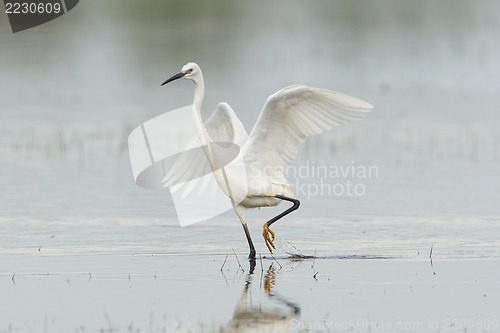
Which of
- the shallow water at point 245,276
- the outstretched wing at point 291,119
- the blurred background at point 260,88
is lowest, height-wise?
→ the blurred background at point 260,88

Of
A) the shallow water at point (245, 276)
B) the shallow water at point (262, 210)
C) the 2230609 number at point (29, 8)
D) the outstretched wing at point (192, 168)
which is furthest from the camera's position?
the 2230609 number at point (29, 8)

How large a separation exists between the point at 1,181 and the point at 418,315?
8860 millimetres

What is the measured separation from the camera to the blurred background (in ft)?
45.5

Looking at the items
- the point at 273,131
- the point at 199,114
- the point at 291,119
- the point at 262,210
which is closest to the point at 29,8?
the point at 262,210

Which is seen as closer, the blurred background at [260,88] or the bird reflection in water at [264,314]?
the bird reflection in water at [264,314]

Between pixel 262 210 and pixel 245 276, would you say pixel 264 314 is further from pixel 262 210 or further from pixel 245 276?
pixel 262 210

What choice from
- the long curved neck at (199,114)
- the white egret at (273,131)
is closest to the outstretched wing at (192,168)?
the white egret at (273,131)

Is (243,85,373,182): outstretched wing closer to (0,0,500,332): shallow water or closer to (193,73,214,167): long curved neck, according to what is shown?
(193,73,214,167): long curved neck

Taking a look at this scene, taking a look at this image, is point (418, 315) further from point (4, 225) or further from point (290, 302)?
point (4, 225)

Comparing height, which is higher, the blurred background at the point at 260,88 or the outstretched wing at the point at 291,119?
the outstretched wing at the point at 291,119

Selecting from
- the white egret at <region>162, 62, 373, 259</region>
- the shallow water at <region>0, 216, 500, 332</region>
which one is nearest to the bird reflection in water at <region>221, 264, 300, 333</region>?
the shallow water at <region>0, 216, 500, 332</region>

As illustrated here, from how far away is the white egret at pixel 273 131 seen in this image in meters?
9.96

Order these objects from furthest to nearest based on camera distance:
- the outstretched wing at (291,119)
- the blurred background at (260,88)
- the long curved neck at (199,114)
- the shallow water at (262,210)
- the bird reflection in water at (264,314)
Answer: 1. the blurred background at (260,88)
2. the long curved neck at (199,114)
3. the outstretched wing at (291,119)
4. the shallow water at (262,210)
5. the bird reflection in water at (264,314)

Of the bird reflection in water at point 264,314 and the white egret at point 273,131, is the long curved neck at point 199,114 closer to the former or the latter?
the white egret at point 273,131
